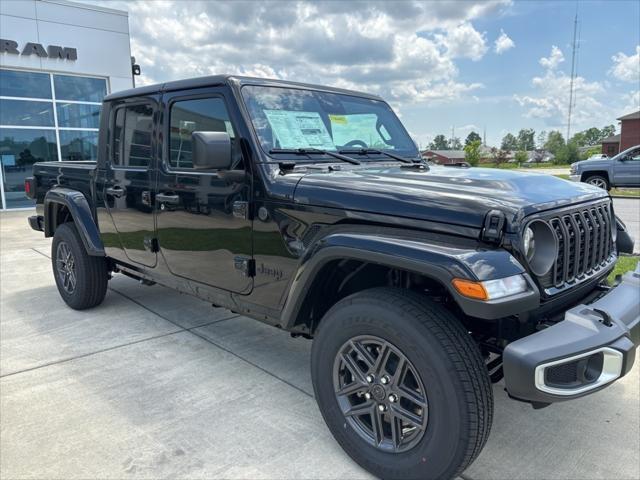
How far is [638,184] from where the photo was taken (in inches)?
588

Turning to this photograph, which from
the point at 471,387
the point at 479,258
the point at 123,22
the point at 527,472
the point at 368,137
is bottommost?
the point at 527,472

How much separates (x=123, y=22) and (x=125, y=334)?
13581 millimetres

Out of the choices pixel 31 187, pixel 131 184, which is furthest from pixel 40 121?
pixel 131 184

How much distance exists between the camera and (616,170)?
49.7ft

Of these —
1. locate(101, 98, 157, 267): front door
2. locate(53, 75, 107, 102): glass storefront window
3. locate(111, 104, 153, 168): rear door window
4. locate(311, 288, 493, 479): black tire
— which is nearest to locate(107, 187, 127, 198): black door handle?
locate(101, 98, 157, 267): front door

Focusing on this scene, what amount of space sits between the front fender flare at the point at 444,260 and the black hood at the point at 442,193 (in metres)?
0.14

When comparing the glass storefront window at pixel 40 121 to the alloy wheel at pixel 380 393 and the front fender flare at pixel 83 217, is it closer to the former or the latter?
the front fender flare at pixel 83 217

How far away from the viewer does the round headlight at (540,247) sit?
2.05m

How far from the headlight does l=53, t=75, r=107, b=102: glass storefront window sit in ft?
49.7

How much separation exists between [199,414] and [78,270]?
2.30 m

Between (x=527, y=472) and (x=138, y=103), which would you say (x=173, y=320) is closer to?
(x=138, y=103)

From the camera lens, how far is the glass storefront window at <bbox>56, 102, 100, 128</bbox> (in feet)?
46.5

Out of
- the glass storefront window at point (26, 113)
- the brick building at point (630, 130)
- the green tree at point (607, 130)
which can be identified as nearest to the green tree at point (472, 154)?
the brick building at point (630, 130)

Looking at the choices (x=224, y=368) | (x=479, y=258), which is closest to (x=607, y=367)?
(x=479, y=258)
